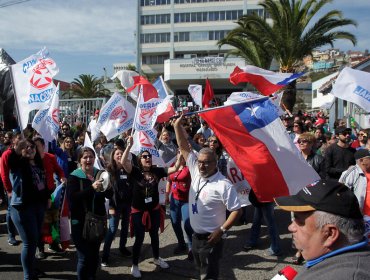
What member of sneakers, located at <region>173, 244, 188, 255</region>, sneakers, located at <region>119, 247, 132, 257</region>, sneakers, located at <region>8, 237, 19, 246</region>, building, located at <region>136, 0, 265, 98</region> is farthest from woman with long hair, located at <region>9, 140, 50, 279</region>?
building, located at <region>136, 0, 265, 98</region>

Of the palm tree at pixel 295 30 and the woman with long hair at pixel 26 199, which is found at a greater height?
the palm tree at pixel 295 30

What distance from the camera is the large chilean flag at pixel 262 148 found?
390cm

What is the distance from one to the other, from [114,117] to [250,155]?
14.7 feet

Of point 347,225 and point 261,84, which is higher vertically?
point 261,84

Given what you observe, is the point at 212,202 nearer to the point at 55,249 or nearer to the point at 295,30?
the point at 55,249

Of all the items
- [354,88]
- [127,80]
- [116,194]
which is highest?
[127,80]

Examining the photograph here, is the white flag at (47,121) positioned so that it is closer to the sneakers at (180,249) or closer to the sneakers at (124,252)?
the sneakers at (124,252)

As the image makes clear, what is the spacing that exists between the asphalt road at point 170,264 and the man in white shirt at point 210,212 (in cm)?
143

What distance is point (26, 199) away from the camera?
16.0ft

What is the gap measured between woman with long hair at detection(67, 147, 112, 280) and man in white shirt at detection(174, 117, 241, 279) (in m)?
1.16

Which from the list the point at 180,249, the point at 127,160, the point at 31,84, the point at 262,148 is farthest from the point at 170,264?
the point at 31,84

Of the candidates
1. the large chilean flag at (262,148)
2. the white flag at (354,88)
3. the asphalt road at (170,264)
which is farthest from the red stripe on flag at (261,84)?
the asphalt road at (170,264)

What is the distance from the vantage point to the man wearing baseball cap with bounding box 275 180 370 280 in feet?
4.82

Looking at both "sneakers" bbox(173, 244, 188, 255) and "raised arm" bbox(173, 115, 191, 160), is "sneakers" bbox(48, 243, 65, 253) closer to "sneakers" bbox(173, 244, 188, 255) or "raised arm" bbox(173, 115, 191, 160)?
"sneakers" bbox(173, 244, 188, 255)
